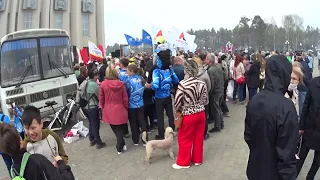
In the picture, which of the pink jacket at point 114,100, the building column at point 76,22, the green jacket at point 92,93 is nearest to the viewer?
the pink jacket at point 114,100

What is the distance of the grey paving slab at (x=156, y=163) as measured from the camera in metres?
5.18

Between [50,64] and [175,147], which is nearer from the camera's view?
[175,147]

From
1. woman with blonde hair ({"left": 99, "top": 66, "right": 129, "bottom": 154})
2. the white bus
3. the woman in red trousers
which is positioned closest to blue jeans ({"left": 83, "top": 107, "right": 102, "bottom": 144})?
woman with blonde hair ({"left": 99, "top": 66, "right": 129, "bottom": 154})

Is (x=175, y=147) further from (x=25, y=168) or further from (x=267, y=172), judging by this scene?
(x=25, y=168)

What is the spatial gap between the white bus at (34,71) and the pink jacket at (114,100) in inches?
101

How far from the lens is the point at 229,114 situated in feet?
30.7

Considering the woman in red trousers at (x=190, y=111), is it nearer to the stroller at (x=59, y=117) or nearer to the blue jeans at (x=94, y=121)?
the blue jeans at (x=94, y=121)

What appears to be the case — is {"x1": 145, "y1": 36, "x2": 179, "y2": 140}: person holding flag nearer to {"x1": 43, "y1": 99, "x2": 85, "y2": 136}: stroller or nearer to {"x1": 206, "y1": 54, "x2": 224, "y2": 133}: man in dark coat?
{"x1": 206, "y1": 54, "x2": 224, "y2": 133}: man in dark coat

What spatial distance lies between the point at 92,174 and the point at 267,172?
11.7 feet

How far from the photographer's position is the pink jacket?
20.3 feet

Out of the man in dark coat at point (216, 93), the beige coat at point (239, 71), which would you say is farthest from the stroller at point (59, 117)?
the beige coat at point (239, 71)

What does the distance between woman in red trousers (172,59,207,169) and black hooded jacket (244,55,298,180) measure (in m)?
2.10

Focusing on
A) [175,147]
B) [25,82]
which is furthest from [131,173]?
[25,82]

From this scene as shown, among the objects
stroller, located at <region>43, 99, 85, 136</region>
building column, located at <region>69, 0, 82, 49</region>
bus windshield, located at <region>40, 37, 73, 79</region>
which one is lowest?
stroller, located at <region>43, 99, 85, 136</region>
